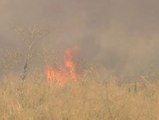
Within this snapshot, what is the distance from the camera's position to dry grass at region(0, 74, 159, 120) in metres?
32.7

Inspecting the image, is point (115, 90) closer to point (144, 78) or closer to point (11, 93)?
point (11, 93)

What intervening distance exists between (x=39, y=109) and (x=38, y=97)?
454 centimetres

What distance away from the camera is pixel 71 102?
34.6 m

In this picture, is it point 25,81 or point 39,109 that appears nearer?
point 39,109

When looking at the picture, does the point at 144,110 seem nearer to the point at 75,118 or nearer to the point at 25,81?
the point at 75,118

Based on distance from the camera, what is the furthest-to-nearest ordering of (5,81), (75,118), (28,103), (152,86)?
1. (152,86)
2. (5,81)
3. (28,103)
4. (75,118)

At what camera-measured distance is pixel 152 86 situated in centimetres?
4594

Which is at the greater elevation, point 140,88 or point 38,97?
point 38,97

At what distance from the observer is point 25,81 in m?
40.0

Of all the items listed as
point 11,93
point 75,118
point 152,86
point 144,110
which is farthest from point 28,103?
point 152,86

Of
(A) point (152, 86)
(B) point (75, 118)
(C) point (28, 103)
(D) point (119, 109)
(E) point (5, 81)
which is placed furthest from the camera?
(A) point (152, 86)

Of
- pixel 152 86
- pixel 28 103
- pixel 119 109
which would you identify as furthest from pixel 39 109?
pixel 152 86

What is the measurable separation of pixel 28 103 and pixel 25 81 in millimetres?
3789

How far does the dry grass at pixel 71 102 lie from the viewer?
3266 cm
